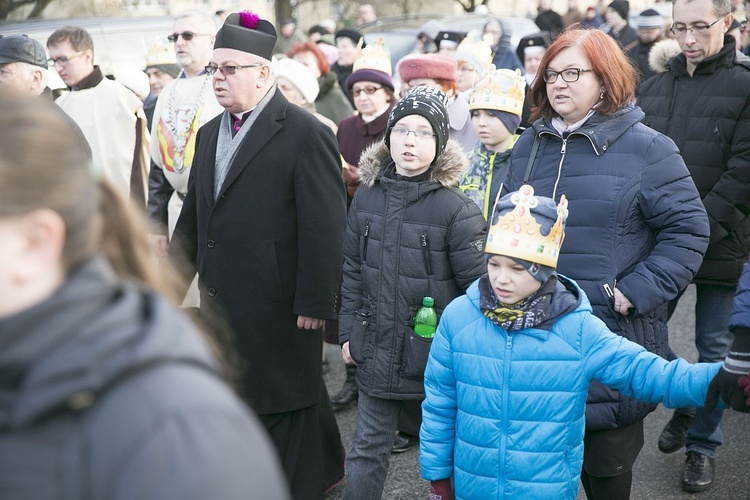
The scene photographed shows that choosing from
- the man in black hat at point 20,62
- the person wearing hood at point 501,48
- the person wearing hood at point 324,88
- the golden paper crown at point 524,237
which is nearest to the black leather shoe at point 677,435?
the golden paper crown at point 524,237

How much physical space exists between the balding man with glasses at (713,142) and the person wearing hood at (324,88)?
14.2 feet

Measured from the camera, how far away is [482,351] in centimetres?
314

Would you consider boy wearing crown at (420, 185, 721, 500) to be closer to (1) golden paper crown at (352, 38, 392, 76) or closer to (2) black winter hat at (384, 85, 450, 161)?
(2) black winter hat at (384, 85, 450, 161)

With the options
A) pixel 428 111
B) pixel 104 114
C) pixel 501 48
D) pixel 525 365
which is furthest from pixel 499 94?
pixel 501 48

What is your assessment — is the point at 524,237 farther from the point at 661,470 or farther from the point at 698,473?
the point at 661,470

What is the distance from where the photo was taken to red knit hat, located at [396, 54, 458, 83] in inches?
248

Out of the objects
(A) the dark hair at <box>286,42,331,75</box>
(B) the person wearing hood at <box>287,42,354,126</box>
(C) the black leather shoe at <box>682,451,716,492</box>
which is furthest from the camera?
(A) the dark hair at <box>286,42,331,75</box>

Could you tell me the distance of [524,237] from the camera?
3107 mm

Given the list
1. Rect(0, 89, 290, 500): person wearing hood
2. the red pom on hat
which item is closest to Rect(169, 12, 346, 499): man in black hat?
the red pom on hat

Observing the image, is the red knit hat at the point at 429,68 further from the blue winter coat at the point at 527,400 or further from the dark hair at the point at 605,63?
the blue winter coat at the point at 527,400

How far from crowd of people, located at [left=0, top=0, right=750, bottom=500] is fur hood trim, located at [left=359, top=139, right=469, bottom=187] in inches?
0.6

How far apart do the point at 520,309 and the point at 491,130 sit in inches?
91.4

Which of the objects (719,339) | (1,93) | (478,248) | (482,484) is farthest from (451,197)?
(1,93)

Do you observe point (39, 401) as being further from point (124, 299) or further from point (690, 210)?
point (690, 210)
